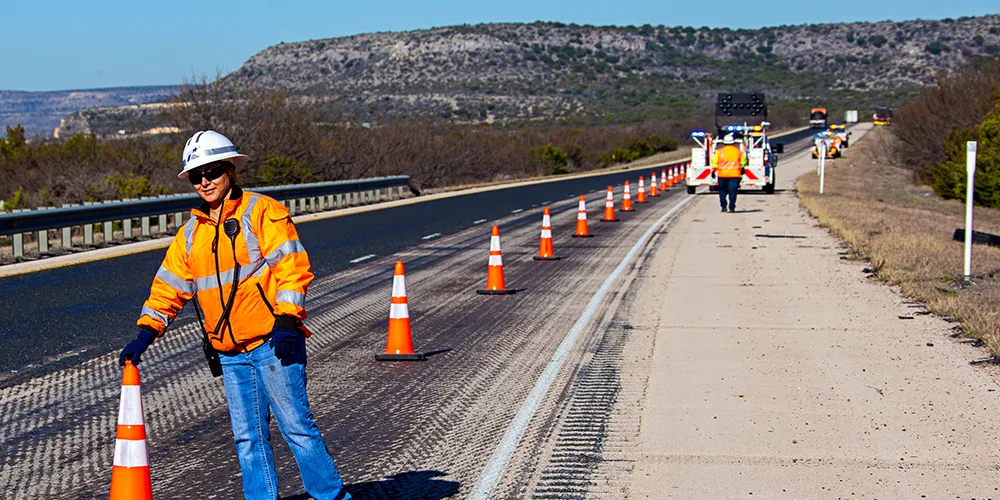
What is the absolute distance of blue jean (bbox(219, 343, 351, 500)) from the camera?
511cm

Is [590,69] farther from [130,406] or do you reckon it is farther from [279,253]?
[130,406]

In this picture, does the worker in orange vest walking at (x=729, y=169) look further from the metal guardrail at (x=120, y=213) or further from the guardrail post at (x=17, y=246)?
the guardrail post at (x=17, y=246)

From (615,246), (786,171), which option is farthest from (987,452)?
(786,171)

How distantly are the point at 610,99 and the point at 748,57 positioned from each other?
4785 cm

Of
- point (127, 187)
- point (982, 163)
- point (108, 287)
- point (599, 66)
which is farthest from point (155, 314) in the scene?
point (599, 66)

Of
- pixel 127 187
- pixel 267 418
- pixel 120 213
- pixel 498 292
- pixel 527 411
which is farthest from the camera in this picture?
pixel 127 187

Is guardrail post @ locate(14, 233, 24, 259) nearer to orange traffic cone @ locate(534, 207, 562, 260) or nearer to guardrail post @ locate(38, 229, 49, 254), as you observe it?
guardrail post @ locate(38, 229, 49, 254)

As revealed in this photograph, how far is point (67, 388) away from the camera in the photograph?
29.1 ft

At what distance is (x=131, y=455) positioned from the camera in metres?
4.92

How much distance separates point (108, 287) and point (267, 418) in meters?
10.3

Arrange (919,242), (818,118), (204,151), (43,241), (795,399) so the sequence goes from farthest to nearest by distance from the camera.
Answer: (818,118)
(43,241)
(919,242)
(795,399)
(204,151)

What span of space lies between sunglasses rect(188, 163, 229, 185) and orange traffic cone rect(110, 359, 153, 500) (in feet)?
2.63

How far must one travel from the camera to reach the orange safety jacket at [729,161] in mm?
27078

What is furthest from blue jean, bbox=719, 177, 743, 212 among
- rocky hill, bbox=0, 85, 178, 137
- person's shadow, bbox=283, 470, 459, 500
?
rocky hill, bbox=0, 85, 178, 137
